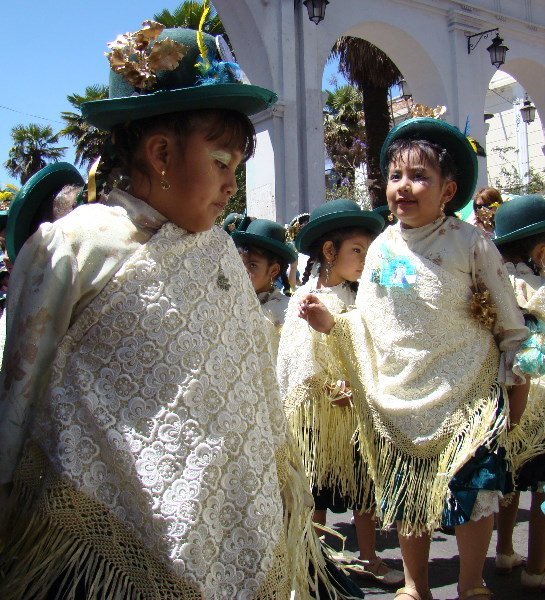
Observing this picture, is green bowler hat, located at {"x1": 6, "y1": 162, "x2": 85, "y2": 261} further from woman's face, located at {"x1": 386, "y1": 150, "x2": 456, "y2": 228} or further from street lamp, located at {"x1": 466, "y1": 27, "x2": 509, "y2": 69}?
street lamp, located at {"x1": 466, "y1": 27, "x2": 509, "y2": 69}

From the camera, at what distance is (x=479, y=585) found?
326 centimetres

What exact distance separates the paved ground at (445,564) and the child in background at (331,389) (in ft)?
0.67

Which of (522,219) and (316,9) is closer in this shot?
(522,219)

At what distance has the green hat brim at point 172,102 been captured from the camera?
205 cm

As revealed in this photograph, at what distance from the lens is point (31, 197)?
2.80 metres

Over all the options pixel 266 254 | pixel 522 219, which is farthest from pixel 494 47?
pixel 522 219

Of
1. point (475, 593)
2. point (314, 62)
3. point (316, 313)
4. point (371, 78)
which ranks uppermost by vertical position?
point (371, 78)

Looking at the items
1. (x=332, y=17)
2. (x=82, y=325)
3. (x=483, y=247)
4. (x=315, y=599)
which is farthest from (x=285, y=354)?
(x=332, y=17)

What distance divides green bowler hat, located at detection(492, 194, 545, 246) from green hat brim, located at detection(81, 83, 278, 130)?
8.67 ft

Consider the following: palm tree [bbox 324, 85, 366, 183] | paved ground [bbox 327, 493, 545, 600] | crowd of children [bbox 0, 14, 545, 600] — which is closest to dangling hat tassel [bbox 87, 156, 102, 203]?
crowd of children [bbox 0, 14, 545, 600]

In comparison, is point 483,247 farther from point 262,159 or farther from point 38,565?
point 262,159

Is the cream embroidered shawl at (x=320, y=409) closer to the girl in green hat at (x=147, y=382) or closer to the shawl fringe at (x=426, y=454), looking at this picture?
the shawl fringe at (x=426, y=454)

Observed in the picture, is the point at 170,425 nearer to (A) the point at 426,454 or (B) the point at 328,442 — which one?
(A) the point at 426,454

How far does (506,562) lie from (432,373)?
1.39 metres
